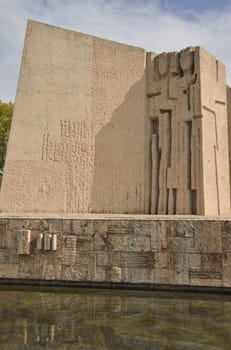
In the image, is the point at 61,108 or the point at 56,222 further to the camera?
the point at 61,108

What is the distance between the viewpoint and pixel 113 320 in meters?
3.99

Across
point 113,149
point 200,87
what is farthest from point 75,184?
point 200,87

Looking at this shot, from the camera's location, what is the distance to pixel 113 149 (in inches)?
350

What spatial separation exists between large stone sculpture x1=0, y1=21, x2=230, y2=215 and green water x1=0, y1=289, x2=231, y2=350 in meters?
3.53

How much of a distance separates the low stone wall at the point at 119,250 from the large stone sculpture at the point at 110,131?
2559 millimetres

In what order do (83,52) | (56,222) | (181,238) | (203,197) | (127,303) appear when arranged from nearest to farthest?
(127,303) < (181,238) < (56,222) < (203,197) < (83,52)

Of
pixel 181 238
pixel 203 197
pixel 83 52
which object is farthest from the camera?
pixel 83 52

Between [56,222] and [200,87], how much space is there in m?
4.83

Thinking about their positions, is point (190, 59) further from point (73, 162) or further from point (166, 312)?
point (166, 312)

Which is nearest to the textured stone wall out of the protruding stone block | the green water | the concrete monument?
the concrete monument

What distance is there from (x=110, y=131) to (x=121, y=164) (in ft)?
2.66

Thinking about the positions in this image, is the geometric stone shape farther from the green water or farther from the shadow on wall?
the shadow on wall

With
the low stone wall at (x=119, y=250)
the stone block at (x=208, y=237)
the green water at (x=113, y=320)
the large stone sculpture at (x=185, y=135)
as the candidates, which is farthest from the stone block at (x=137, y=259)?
the large stone sculpture at (x=185, y=135)

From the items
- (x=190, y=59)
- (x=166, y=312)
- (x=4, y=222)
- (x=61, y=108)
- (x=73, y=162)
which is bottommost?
(x=166, y=312)
